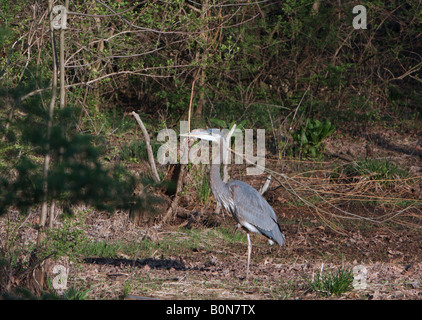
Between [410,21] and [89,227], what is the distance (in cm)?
833

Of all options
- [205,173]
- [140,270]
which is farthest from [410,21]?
[140,270]

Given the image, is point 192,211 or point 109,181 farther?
point 192,211

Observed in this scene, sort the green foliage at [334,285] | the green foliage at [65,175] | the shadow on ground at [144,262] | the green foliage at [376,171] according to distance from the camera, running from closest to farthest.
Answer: the green foliage at [65,175], the green foliage at [334,285], the shadow on ground at [144,262], the green foliage at [376,171]

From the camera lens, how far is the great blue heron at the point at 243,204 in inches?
257

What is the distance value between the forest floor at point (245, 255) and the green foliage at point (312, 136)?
1.42 meters

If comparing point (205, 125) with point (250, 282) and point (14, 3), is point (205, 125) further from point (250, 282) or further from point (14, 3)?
point (250, 282)

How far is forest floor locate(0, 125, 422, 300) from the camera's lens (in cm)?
542

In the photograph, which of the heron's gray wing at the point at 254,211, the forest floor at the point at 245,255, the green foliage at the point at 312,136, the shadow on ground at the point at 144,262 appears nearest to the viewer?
the forest floor at the point at 245,255

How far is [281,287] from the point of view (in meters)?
5.57

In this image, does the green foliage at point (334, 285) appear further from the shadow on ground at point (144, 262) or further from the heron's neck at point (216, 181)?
the heron's neck at point (216, 181)

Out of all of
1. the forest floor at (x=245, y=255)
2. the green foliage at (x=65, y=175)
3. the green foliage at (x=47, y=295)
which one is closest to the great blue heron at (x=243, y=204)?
the forest floor at (x=245, y=255)

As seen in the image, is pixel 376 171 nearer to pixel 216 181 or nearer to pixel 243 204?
pixel 243 204

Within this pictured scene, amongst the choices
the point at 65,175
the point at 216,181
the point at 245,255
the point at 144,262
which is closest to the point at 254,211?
the point at 216,181

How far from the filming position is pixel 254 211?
21.5 feet
